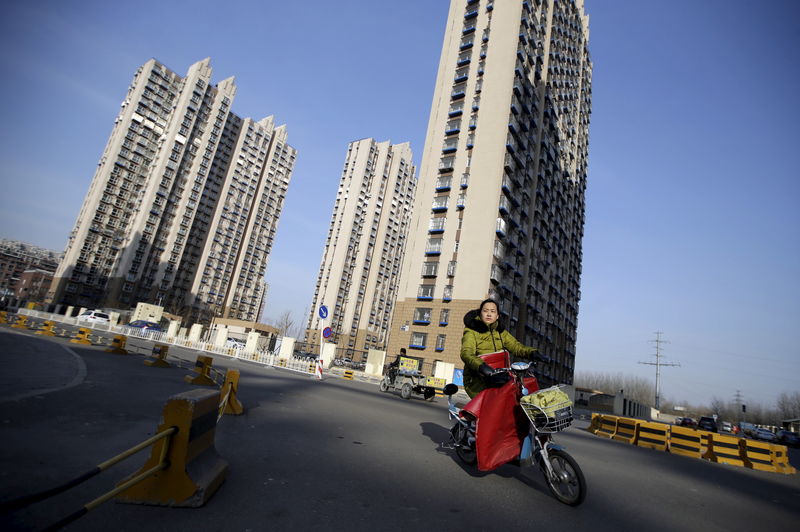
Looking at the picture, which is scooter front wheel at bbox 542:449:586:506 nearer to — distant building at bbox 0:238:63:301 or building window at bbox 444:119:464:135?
building window at bbox 444:119:464:135

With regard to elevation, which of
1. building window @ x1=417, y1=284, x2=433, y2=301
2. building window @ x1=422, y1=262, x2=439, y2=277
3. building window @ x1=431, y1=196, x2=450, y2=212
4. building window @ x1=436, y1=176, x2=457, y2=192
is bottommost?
building window @ x1=417, y1=284, x2=433, y2=301

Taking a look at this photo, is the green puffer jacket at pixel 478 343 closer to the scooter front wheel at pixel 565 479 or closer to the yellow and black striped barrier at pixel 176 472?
the scooter front wheel at pixel 565 479

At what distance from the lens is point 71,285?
228 ft

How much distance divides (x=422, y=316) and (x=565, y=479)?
1473 inches

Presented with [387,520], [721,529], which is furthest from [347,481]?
[721,529]

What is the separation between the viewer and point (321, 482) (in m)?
3.46

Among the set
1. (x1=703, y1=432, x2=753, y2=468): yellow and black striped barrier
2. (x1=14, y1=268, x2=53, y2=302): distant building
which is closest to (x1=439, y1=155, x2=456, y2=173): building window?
(x1=703, y1=432, x2=753, y2=468): yellow and black striped barrier

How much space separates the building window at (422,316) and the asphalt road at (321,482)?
3318cm

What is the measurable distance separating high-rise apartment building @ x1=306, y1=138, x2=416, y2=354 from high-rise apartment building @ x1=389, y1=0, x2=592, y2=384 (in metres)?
46.2

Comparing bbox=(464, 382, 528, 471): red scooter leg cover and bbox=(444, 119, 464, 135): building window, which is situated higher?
bbox=(444, 119, 464, 135): building window

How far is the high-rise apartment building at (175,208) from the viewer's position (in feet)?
240

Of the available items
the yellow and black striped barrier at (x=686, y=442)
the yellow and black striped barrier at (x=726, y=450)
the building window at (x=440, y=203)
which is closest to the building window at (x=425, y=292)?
the building window at (x=440, y=203)

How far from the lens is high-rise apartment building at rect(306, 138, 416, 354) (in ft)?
294

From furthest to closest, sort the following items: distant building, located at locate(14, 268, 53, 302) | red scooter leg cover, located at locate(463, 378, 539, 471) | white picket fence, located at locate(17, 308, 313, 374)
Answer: distant building, located at locate(14, 268, 53, 302) → white picket fence, located at locate(17, 308, 313, 374) → red scooter leg cover, located at locate(463, 378, 539, 471)
